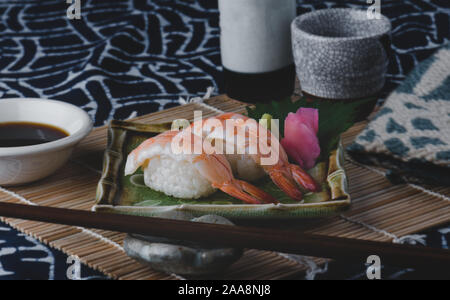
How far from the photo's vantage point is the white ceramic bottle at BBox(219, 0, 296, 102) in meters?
1.34

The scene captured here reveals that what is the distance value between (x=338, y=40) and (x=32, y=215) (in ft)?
2.09

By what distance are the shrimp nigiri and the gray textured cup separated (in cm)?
35

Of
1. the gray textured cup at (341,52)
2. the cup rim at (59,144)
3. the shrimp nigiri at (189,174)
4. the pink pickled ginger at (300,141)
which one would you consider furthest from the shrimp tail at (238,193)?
the gray textured cup at (341,52)

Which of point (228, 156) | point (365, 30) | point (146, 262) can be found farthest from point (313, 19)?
point (146, 262)

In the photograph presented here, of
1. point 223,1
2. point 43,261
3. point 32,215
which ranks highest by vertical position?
point 223,1

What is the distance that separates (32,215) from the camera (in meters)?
0.83

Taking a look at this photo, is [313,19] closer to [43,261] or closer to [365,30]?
[365,30]

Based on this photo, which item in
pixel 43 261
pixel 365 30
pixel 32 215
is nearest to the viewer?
pixel 32 215

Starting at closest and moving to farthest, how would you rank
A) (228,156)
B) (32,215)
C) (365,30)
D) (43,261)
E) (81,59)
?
(32,215) < (43,261) < (228,156) < (365,30) < (81,59)

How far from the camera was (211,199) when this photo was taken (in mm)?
1007

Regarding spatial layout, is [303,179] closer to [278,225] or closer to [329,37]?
[278,225]

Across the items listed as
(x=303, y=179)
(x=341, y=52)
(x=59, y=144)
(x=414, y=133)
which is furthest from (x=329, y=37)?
(x=59, y=144)

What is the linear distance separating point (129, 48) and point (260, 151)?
2.67ft

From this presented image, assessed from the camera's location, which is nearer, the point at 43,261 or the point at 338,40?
the point at 43,261
